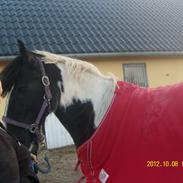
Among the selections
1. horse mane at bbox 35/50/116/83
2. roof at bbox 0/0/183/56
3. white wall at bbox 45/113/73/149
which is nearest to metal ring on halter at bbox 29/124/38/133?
horse mane at bbox 35/50/116/83

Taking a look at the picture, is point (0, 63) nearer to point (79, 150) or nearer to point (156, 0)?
point (79, 150)

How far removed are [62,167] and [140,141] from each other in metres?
5.36

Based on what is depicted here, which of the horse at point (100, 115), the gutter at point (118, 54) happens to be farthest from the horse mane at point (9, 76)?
the gutter at point (118, 54)

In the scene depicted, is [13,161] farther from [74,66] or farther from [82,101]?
[74,66]

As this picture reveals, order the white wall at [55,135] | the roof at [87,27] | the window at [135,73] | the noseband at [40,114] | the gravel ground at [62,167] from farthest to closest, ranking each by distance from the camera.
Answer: the window at [135,73] < the roof at [87,27] < the white wall at [55,135] < the gravel ground at [62,167] < the noseband at [40,114]

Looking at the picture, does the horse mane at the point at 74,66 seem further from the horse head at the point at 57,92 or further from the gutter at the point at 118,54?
the gutter at the point at 118,54

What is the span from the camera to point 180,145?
265 cm

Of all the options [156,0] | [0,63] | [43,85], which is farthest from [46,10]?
[43,85]

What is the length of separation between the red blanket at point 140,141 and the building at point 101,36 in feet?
21.4

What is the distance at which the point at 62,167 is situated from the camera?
7852 mm

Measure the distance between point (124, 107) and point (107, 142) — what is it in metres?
0.26

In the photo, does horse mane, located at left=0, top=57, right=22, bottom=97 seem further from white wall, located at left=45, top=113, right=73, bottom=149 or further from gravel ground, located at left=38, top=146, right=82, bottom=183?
white wall, located at left=45, top=113, right=73, bottom=149

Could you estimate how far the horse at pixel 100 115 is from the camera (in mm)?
2674
